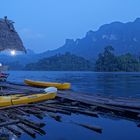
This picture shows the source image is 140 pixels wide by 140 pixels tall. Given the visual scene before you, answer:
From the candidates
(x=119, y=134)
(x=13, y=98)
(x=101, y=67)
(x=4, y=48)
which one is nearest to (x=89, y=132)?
(x=119, y=134)

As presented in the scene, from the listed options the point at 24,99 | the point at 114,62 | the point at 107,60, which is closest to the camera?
the point at 24,99

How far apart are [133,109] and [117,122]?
1231mm

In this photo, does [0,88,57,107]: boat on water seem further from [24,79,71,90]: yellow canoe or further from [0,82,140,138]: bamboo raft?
[24,79,71,90]: yellow canoe

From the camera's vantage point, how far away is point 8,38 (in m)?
22.8

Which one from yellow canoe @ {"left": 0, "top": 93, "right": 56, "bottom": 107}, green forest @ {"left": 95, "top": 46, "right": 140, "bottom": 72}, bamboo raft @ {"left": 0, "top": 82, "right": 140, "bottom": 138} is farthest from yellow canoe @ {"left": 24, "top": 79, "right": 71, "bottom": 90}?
green forest @ {"left": 95, "top": 46, "right": 140, "bottom": 72}

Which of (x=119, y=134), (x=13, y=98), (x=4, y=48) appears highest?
(x=4, y=48)

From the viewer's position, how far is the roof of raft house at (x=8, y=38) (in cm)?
2186

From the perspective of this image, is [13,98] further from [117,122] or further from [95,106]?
[117,122]

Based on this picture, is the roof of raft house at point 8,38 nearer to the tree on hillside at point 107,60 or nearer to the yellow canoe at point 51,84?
the yellow canoe at point 51,84

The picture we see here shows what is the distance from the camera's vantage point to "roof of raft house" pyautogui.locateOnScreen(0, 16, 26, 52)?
861 inches

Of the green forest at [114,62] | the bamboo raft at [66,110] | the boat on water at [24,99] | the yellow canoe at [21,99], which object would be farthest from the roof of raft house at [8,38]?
the green forest at [114,62]

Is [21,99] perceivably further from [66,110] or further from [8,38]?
[8,38]

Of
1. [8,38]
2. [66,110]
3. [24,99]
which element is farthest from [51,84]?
[66,110]

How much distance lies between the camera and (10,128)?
13766mm
